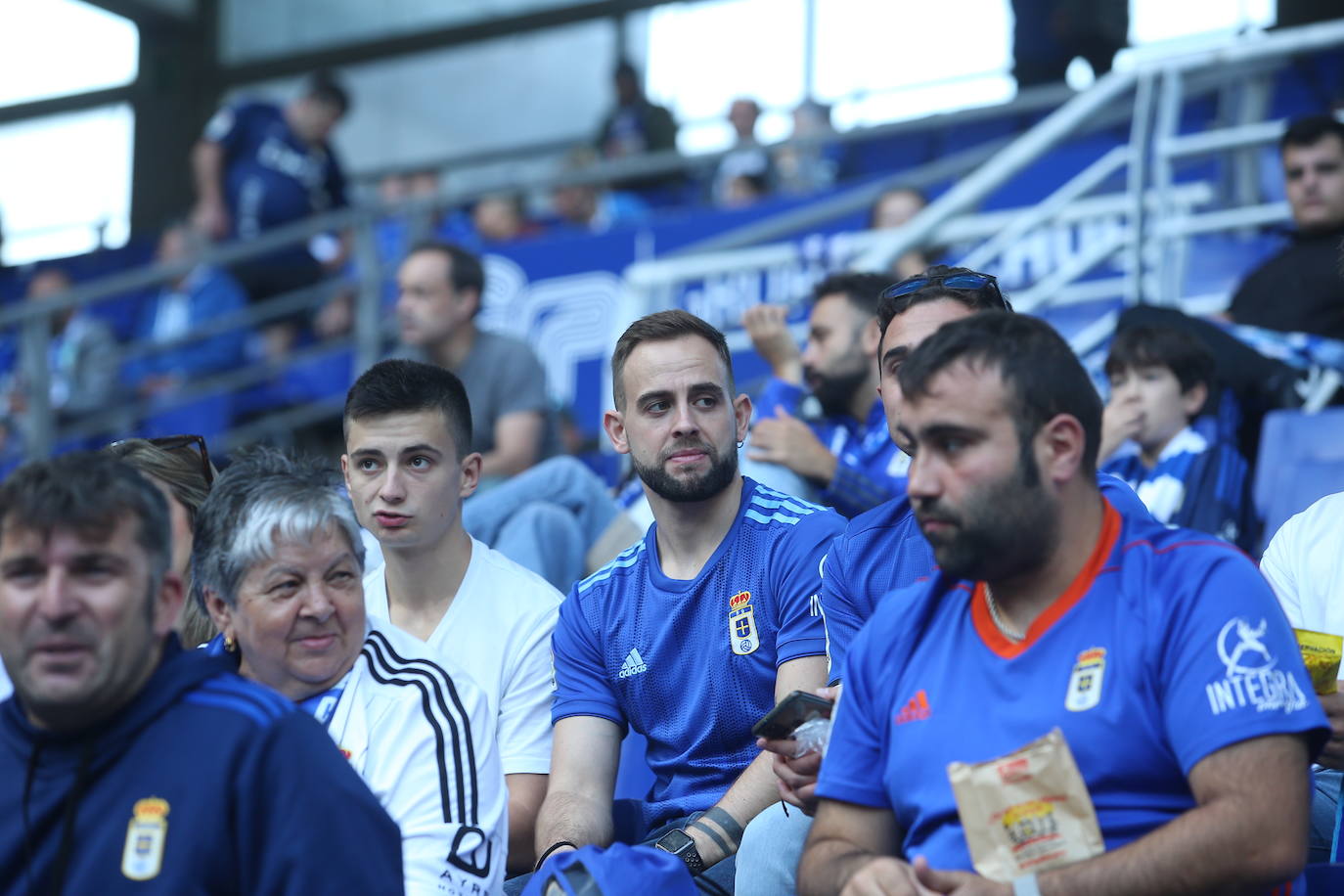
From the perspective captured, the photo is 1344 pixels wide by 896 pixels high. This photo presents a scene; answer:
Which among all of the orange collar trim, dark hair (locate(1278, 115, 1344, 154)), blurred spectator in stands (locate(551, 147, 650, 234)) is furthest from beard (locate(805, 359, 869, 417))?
blurred spectator in stands (locate(551, 147, 650, 234))

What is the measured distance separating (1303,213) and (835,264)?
193cm

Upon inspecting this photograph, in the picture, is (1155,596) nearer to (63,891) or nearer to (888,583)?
(888,583)

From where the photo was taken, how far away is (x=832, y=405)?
16.2ft

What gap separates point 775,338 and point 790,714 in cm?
258

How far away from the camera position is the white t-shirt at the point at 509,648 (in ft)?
11.8

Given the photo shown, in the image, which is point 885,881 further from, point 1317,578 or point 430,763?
point 1317,578

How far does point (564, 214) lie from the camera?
Result: 10500mm

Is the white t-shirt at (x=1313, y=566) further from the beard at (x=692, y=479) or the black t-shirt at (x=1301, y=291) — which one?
the black t-shirt at (x=1301, y=291)

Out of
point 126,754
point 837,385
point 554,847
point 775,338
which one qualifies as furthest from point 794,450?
point 126,754

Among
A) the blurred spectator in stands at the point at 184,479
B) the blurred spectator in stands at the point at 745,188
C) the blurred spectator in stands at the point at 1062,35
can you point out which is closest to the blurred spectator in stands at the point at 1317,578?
the blurred spectator in stands at the point at 184,479

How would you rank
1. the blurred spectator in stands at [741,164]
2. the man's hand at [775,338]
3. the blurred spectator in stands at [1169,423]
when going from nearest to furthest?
the blurred spectator in stands at [1169,423] < the man's hand at [775,338] < the blurred spectator in stands at [741,164]

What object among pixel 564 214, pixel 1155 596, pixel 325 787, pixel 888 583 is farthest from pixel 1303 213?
pixel 564 214

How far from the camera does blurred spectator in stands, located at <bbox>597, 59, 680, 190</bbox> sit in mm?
10797

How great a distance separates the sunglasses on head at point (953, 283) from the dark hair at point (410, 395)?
1.14 meters
